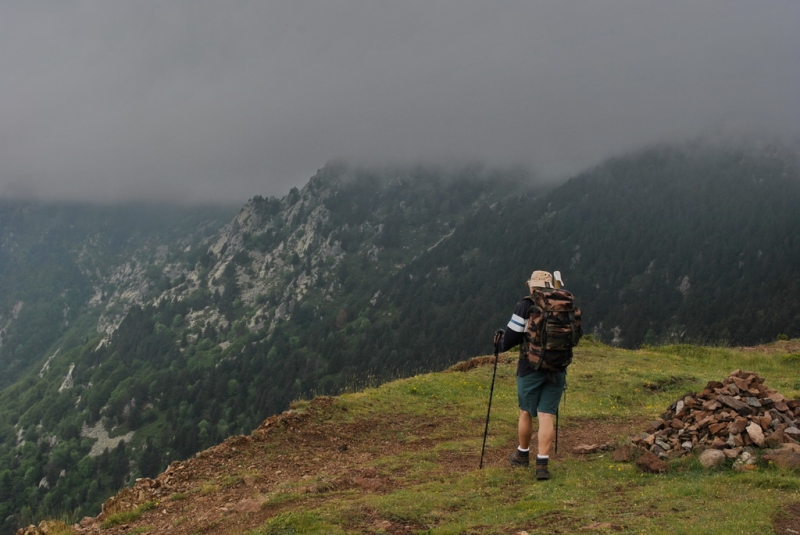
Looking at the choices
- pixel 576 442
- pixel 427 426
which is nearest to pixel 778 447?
pixel 576 442

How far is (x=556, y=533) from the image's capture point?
6832 mm

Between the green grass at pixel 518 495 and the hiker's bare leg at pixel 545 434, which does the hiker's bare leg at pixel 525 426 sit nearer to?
the hiker's bare leg at pixel 545 434

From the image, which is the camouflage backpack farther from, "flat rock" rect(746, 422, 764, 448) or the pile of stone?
"flat rock" rect(746, 422, 764, 448)

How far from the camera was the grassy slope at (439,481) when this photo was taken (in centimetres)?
742

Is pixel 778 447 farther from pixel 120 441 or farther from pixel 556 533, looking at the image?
pixel 120 441

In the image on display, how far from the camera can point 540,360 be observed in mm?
9664

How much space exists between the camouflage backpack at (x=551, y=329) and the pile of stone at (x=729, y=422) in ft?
9.88

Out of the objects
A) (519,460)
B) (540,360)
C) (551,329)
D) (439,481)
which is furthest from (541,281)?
(439,481)

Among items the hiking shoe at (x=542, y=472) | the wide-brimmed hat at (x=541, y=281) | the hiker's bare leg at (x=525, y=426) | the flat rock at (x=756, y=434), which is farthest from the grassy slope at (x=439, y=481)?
the wide-brimmed hat at (x=541, y=281)

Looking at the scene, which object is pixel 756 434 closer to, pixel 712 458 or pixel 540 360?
pixel 712 458

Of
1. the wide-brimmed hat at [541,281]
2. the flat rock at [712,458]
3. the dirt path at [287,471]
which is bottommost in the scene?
the dirt path at [287,471]

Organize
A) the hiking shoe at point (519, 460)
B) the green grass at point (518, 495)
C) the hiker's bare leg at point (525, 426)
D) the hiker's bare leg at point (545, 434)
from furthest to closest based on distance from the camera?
the hiking shoe at point (519, 460)
the hiker's bare leg at point (525, 426)
the hiker's bare leg at point (545, 434)
the green grass at point (518, 495)

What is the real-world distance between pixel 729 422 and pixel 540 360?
4.04 metres

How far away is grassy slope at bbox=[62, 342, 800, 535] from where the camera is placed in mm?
7418
